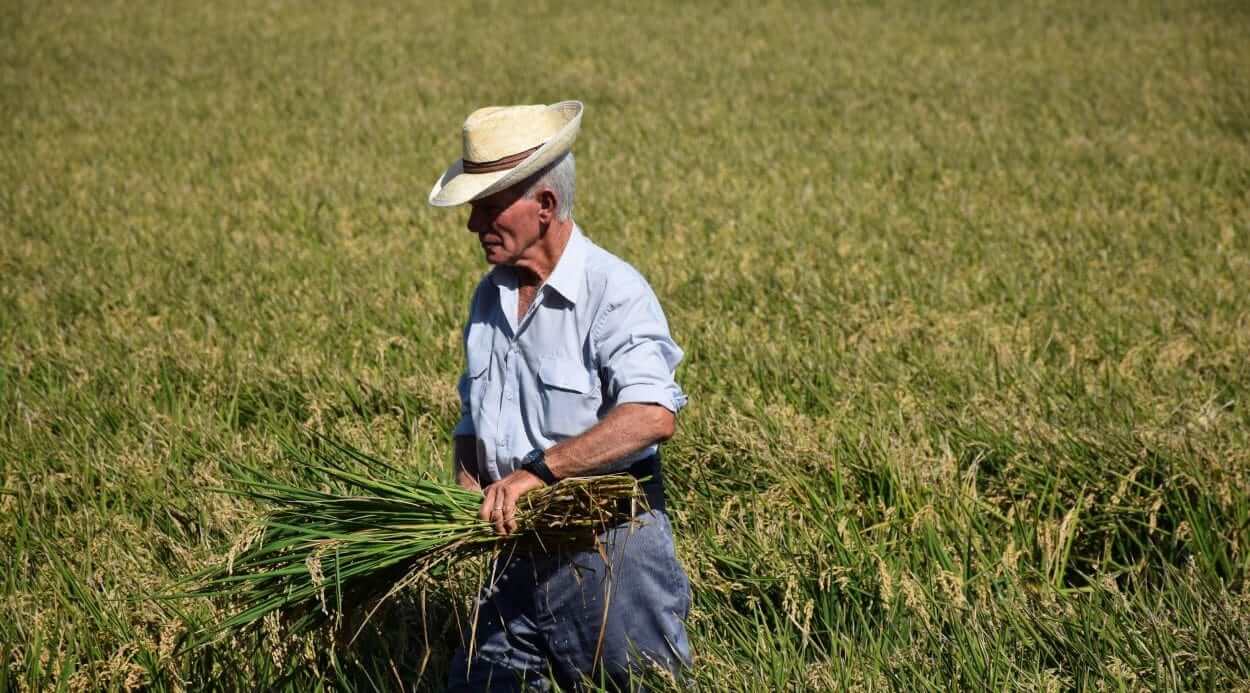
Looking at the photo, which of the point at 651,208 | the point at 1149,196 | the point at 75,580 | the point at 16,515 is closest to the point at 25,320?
the point at 16,515

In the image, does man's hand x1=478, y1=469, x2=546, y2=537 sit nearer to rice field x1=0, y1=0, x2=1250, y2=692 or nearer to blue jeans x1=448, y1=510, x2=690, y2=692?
blue jeans x1=448, y1=510, x2=690, y2=692

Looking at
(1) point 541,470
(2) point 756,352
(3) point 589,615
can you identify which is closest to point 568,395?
(1) point 541,470

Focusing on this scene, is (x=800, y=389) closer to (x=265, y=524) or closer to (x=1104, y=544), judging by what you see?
(x=1104, y=544)

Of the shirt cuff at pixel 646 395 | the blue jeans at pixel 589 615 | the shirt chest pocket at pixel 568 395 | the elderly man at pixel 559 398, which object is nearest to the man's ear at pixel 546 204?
the elderly man at pixel 559 398

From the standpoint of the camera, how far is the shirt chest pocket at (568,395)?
2.61 meters

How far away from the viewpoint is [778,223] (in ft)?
24.4

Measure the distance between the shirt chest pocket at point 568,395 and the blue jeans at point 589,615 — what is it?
0.83 feet

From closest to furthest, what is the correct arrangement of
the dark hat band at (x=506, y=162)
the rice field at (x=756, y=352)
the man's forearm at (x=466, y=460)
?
the dark hat band at (x=506, y=162) < the man's forearm at (x=466, y=460) < the rice field at (x=756, y=352)

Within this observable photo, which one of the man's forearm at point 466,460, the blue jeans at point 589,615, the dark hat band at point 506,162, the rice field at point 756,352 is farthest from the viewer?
the rice field at point 756,352

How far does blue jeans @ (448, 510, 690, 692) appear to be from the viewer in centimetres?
267

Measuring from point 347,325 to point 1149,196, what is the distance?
5.50 meters

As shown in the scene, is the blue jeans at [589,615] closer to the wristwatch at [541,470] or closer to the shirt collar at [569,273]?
the wristwatch at [541,470]

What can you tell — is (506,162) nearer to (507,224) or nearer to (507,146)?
(507,146)

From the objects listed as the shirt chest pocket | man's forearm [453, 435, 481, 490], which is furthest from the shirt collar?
man's forearm [453, 435, 481, 490]
